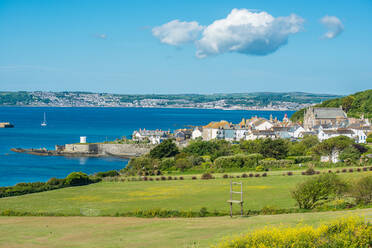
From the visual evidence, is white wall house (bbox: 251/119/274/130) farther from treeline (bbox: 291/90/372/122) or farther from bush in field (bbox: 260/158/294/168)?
bush in field (bbox: 260/158/294/168)

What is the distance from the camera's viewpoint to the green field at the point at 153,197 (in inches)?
1227

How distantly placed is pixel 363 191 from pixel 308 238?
1435cm

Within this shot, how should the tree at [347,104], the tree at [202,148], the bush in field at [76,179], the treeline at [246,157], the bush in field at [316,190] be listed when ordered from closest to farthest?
the bush in field at [316,190]
the bush in field at [76,179]
the treeline at [246,157]
the tree at [202,148]
the tree at [347,104]

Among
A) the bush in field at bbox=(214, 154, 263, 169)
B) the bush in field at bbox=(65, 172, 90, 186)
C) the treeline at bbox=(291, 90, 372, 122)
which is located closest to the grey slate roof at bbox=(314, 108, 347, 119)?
the treeline at bbox=(291, 90, 372, 122)

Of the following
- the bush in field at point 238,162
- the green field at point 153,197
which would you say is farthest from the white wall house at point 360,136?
the green field at point 153,197

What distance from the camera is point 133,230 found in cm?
2273

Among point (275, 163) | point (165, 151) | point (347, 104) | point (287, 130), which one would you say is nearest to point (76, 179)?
point (165, 151)

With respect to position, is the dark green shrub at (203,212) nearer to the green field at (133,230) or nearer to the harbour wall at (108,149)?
the green field at (133,230)

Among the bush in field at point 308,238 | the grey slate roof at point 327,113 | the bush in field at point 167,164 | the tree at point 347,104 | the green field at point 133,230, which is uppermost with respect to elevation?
the tree at point 347,104

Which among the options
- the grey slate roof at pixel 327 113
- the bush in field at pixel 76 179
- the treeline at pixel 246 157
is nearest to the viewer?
the bush in field at pixel 76 179

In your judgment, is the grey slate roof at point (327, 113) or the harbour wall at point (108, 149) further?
the grey slate roof at point (327, 113)

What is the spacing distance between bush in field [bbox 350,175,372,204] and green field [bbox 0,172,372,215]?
4.08m

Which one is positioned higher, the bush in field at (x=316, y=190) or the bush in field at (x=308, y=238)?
the bush in field at (x=308, y=238)

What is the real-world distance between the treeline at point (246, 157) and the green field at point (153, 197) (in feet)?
29.6
